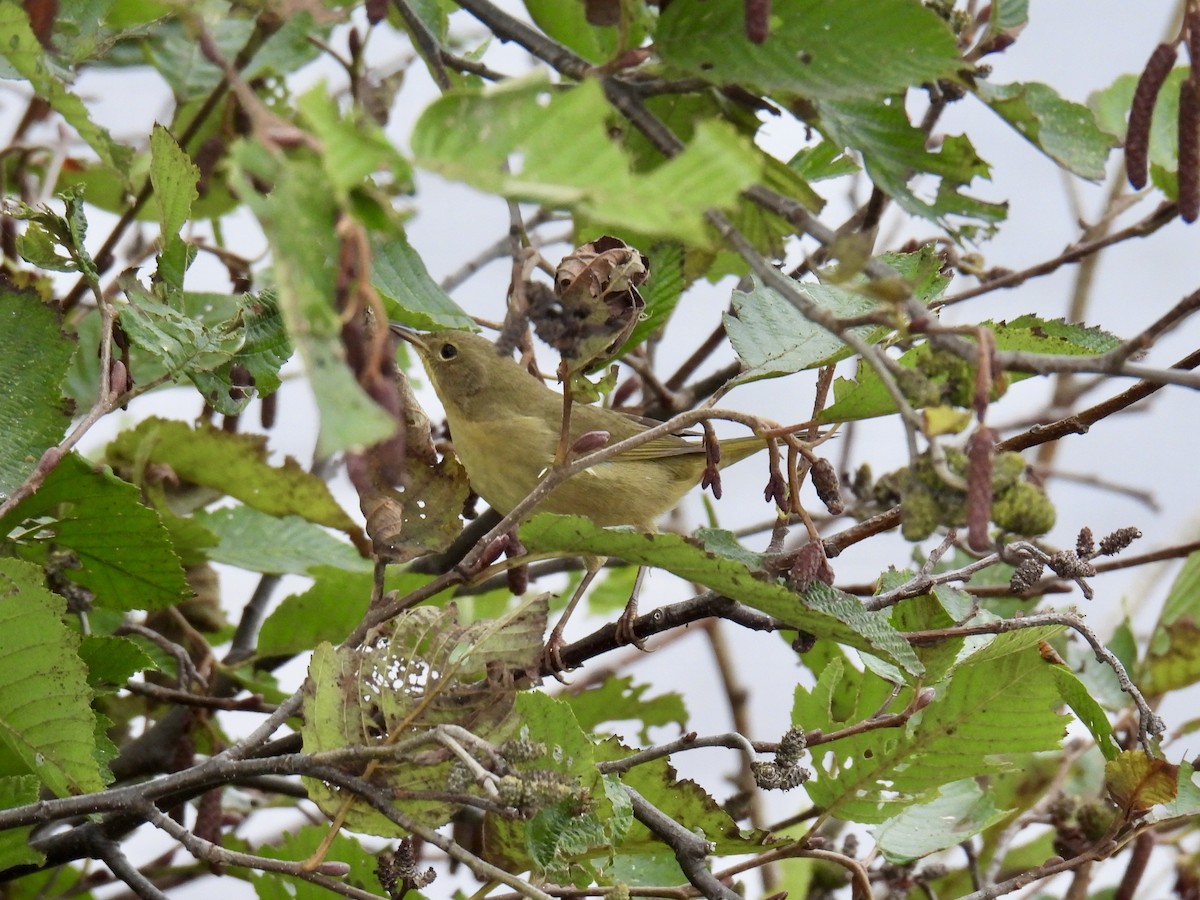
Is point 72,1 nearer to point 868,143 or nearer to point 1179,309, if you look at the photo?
point 868,143

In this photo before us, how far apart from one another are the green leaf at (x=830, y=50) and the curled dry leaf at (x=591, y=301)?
28 centimetres

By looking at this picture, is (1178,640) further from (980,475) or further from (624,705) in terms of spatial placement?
(980,475)

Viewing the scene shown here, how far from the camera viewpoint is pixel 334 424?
0.97m

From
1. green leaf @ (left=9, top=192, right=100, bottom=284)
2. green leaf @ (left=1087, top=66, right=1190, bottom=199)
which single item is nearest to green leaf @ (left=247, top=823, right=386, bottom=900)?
green leaf @ (left=9, top=192, right=100, bottom=284)

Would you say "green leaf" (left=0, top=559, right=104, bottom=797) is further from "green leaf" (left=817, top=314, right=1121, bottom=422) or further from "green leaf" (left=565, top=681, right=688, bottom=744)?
"green leaf" (left=565, top=681, right=688, bottom=744)

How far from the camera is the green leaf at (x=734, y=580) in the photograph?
154 centimetres

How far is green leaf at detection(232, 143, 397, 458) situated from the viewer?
990 millimetres

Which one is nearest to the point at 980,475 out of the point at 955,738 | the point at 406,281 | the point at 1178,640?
the point at 955,738

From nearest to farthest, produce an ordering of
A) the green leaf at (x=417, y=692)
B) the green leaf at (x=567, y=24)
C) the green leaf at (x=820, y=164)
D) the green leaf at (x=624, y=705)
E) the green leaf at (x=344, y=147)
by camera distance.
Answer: the green leaf at (x=344, y=147), the green leaf at (x=417, y=692), the green leaf at (x=567, y=24), the green leaf at (x=820, y=164), the green leaf at (x=624, y=705)

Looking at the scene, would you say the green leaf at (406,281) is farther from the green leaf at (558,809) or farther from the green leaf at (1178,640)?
the green leaf at (1178,640)

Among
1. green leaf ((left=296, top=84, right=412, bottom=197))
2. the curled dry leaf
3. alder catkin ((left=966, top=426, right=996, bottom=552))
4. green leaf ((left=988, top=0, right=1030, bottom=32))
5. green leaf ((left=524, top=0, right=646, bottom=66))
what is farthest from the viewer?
green leaf ((left=524, top=0, right=646, bottom=66))

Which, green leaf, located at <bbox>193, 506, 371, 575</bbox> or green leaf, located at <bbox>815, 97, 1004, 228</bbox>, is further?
green leaf, located at <bbox>193, 506, 371, 575</bbox>

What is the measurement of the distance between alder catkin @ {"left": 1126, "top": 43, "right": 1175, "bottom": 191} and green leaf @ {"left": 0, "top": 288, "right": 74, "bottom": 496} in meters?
1.53

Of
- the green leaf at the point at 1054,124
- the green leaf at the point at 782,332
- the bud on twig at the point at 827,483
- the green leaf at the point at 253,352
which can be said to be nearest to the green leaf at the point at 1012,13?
the green leaf at the point at 1054,124
